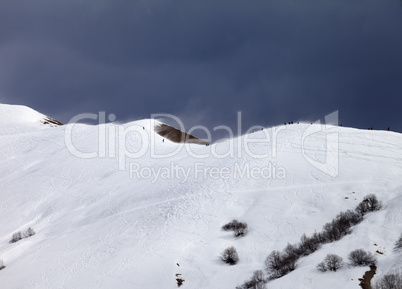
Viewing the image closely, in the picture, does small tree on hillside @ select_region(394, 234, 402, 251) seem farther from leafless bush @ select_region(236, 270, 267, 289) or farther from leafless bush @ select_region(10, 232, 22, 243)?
leafless bush @ select_region(10, 232, 22, 243)

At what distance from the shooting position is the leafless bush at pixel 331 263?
15.9 metres

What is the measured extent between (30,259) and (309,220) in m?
19.3

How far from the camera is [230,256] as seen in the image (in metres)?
20.3

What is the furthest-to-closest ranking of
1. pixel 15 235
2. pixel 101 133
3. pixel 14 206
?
pixel 101 133 < pixel 14 206 < pixel 15 235

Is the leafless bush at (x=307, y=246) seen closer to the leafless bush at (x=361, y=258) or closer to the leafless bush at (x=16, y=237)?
the leafless bush at (x=361, y=258)

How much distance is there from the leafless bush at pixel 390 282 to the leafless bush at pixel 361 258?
1.95 meters

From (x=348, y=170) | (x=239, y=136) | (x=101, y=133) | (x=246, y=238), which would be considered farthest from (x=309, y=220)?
(x=101, y=133)

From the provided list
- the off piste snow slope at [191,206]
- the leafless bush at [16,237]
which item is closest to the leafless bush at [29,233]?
the leafless bush at [16,237]

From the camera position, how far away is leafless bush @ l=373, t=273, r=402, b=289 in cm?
1279

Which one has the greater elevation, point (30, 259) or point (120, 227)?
point (120, 227)

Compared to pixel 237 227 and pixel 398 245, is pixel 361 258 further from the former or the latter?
pixel 237 227

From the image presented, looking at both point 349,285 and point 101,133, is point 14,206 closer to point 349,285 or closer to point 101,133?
point 101,133

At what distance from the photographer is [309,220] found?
75.6 ft

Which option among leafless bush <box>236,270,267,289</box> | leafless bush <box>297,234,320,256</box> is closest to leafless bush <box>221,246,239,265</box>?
leafless bush <box>236,270,267,289</box>
